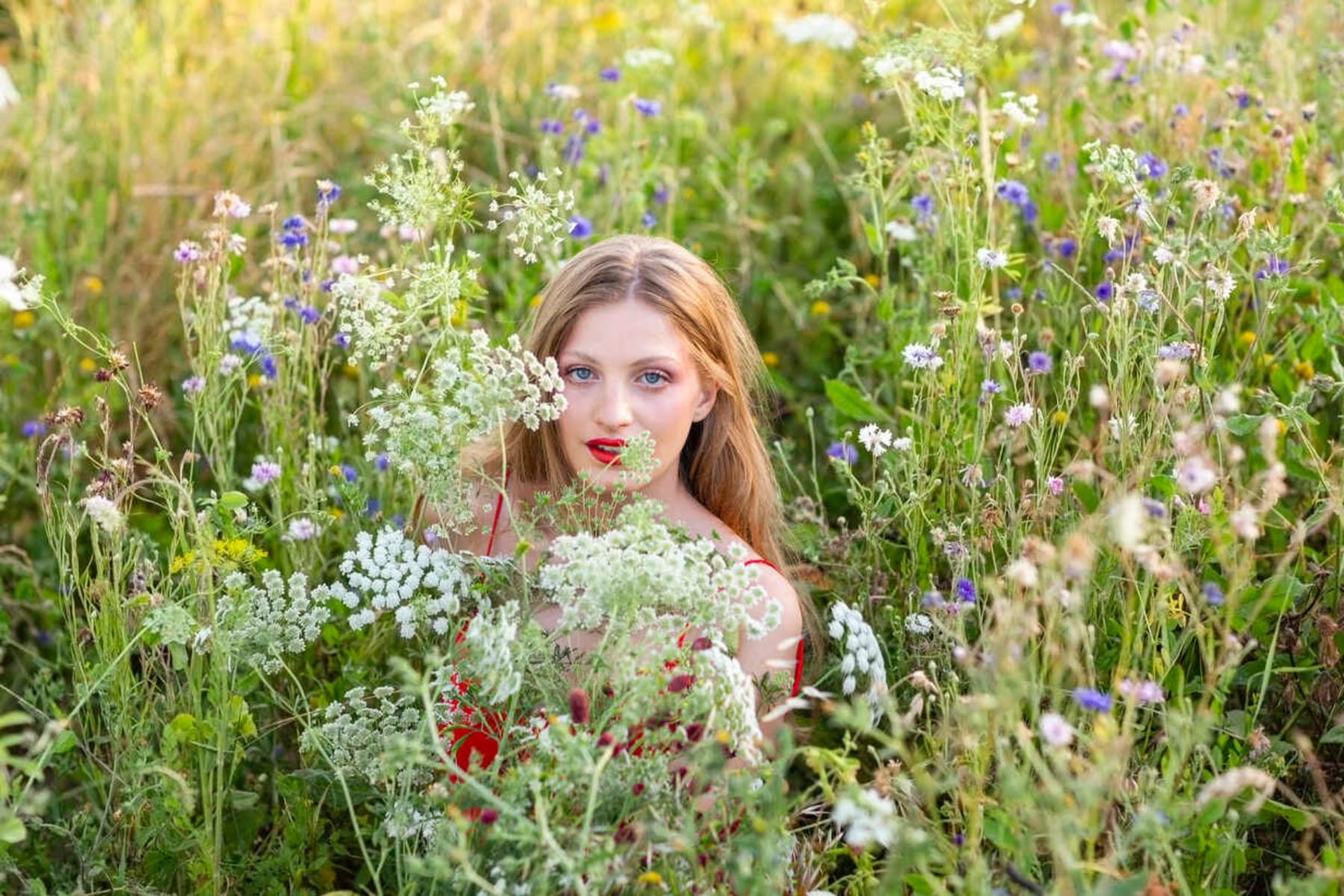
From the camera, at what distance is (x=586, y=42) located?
4902 mm

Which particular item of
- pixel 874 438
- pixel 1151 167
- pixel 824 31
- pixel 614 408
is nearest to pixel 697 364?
pixel 614 408

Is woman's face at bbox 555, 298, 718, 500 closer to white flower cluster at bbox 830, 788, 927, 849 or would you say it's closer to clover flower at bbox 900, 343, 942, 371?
clover flower at bbox 900, 343, 942, 371

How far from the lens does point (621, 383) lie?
261 cm

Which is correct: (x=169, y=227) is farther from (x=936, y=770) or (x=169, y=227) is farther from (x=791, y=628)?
(x=936, y=770)

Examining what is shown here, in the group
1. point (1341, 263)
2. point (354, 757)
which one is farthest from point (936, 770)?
point (1341, 263)

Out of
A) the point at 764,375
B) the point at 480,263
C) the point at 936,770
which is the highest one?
the point at 480,263

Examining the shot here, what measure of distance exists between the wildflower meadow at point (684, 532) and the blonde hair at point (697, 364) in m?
0.12

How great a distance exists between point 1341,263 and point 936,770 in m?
1.90

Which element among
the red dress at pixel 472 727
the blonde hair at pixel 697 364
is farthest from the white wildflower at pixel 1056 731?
the blonde hair at pixel 697 364

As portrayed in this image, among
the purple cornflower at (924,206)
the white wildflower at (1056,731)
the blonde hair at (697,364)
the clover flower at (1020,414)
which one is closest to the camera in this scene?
the white wildflower at (1056,731)

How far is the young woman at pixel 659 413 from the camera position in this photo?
2598mm

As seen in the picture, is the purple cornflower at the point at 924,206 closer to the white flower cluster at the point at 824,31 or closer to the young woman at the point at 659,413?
the young woman at the point at 659,413

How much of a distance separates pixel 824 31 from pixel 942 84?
5.66 feet

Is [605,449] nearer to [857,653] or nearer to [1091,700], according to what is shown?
[857,653]
